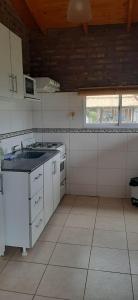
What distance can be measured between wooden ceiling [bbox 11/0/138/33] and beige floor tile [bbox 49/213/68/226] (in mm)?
2761

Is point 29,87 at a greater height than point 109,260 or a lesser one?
greater

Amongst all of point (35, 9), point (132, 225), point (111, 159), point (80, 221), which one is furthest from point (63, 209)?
point (35, 9)

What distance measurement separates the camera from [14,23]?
10.6 feet

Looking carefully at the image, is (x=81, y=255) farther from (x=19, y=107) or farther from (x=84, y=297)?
(x=19, y=107)

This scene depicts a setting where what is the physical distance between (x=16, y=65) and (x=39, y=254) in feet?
6.42

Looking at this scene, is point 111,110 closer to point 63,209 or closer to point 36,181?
point 63,209

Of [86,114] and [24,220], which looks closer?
[24,220]

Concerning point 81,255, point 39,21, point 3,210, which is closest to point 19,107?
point 39,21

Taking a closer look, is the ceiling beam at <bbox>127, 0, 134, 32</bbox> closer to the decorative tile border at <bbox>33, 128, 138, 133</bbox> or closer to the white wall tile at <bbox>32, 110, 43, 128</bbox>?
the decorative tile border at <bbox>33, 128, 138, 133</bbox>

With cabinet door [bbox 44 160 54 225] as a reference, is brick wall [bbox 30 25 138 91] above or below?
above

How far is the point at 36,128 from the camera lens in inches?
157

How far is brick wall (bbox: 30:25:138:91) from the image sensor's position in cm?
357

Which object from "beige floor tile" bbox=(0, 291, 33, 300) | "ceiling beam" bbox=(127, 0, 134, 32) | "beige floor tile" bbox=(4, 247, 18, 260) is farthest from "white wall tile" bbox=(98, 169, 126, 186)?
"beige floor tile" bbox=(0, 291, 33, 300)

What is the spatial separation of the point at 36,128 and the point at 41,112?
0.28 m
